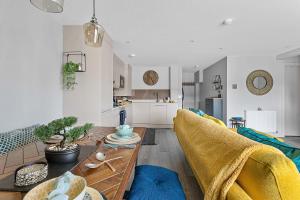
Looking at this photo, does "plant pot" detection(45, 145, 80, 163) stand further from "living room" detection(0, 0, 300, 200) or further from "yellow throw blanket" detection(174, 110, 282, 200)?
"yellow throw blanket" detection(174, 110, 282, 200)

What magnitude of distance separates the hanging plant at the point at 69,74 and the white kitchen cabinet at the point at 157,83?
387 centimetres

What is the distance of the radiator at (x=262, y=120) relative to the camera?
478 centimetres

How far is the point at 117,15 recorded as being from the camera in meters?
2.58

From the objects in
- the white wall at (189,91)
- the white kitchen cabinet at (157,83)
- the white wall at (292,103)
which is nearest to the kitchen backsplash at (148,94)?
the white kitchen cabinet at (157,83)

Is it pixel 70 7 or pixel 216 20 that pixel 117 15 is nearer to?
pixel 70 7

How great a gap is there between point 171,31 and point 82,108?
7.12ft

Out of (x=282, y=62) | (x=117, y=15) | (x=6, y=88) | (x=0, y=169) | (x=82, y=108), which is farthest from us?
(x=282, y=62)

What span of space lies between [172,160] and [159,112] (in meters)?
3.01

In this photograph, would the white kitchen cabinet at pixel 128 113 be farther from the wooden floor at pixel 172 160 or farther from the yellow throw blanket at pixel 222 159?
the yellow throw blanket at pixel 222 159

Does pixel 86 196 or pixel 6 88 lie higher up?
pixel 6 88

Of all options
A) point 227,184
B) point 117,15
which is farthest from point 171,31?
point 227,184

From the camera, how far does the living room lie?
2.69 ft

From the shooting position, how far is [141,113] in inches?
236

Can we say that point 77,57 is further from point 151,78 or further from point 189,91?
point 189,91
